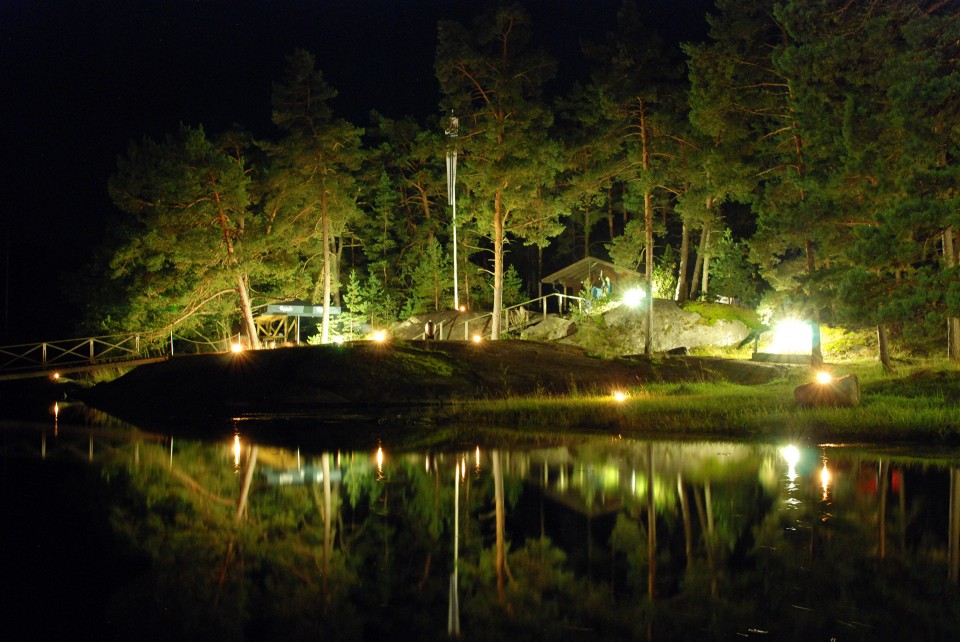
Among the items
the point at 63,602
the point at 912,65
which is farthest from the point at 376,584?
the point at 912,65

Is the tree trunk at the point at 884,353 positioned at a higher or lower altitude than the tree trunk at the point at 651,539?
higher

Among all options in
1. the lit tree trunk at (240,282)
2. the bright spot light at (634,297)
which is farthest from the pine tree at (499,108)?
the lit tree trunk at (240,282)

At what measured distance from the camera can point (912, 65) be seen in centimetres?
2078

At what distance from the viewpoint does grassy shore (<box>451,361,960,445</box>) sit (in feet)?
56.6

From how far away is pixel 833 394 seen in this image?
19.8 meters

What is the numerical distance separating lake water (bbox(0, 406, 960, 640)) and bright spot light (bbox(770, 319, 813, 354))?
2160cm

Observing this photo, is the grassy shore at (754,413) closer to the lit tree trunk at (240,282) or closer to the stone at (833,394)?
the stone at (833,394)

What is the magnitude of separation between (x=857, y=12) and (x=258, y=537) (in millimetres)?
24563

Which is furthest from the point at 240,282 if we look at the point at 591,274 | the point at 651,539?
the point at 651,539

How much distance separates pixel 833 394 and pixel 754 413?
2.15 meters

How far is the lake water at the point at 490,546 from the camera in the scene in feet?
22.9

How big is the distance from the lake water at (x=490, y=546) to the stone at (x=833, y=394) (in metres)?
3.51

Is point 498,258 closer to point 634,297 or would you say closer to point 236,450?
point 634,297

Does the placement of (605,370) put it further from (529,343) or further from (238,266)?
(238,266)
